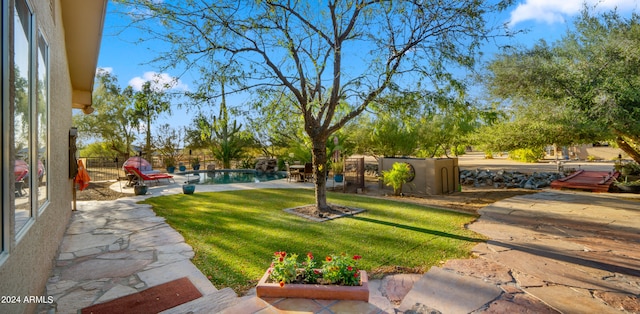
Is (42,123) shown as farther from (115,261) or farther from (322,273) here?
(322,273)

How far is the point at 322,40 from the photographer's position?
23.2 feet

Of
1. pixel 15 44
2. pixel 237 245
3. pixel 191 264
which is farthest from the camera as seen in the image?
pixel 237 245

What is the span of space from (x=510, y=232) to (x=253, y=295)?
15.6 feet

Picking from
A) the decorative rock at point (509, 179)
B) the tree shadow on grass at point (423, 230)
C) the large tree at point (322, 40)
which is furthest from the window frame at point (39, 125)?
the decorative rock at point (509, 179)

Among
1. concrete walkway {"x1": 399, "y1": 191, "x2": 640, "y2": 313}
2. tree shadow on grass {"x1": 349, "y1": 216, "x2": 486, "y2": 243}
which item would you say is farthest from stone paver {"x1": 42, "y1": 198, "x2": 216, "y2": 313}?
tree shadow on grass {"x1": 349, "y1": 216, "x2": 486, "y2": 243}

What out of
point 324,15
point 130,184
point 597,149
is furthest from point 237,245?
point 597,149

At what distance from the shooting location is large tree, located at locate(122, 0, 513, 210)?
5.92m

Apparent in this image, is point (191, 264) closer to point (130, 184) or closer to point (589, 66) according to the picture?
point (589, 66)

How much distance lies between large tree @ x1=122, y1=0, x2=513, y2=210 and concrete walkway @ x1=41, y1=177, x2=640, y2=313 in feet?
11.4

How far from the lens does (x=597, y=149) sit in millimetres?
26859

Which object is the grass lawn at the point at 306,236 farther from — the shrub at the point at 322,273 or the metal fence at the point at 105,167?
the metal fence at the point at 105,167

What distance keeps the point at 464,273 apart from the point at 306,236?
101 inches

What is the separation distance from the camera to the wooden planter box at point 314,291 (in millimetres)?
2854

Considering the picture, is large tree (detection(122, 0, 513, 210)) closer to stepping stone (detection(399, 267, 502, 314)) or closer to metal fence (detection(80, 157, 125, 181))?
stepping stone (detection(399, 267, 502, 314))
